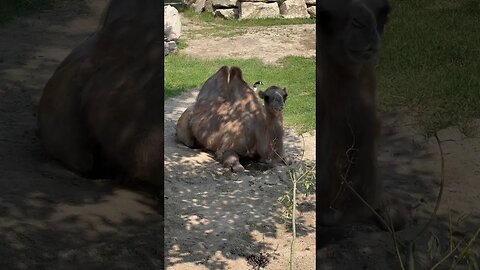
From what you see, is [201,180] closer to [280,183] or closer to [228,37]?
[280,183]

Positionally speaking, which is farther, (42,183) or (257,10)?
(257,10)

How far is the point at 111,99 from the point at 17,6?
0.44m

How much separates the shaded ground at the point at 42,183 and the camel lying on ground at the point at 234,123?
173 inches

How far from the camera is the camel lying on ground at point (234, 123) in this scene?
706cm

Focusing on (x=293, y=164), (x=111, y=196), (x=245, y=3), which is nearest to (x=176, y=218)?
(x=293, y=164)

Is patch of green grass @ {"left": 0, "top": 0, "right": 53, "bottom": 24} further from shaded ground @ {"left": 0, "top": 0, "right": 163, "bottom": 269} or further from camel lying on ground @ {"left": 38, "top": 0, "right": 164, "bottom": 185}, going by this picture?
camel lying on ground @ {"left": 38, "top": 0, "right": 164, "bottom": 185}

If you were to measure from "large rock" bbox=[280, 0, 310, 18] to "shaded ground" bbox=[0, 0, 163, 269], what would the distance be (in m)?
10.6

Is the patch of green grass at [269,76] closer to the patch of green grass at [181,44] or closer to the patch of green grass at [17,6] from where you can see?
the patch of green grass at [181,44]

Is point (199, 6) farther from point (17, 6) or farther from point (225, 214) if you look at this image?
point (17, 6)

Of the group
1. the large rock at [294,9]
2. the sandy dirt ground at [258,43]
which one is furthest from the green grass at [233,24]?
the large rock at [294,9]

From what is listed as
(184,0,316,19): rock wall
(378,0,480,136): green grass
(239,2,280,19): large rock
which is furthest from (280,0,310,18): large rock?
(378,0,480,136): green grass

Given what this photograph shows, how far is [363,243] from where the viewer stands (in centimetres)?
257

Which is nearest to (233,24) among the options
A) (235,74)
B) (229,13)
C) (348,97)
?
(229,13)

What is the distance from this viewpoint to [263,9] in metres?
12.8
